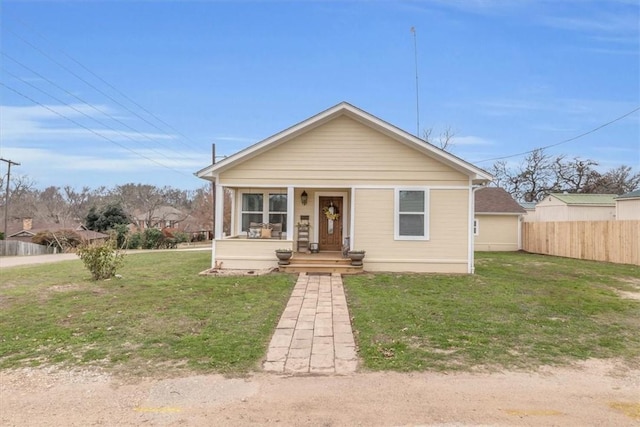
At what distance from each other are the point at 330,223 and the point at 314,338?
835cm

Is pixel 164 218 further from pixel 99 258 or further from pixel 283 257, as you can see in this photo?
pixel 283 257

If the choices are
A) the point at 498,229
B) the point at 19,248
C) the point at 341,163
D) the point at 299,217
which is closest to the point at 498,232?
the point at 498,229

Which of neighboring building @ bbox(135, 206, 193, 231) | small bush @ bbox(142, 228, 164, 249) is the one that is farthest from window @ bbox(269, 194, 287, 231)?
neighboring building @ bbox(135, 206, 193, 231)

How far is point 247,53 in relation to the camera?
17.3 metres

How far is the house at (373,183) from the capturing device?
11570mm

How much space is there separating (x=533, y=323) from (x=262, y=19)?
1295 cm

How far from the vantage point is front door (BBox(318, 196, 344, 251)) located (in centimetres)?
1341

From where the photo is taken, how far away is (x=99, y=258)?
973cm

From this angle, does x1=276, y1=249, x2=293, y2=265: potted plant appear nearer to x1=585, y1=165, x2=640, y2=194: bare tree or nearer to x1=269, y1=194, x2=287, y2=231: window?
x1=269, y1=194, x2=287, y2=231: window

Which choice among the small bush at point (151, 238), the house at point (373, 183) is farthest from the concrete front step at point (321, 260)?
the small bush at point (151, 238)

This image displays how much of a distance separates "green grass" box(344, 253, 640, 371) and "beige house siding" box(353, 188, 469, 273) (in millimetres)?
1093

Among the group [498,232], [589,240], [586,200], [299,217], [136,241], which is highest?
[586,200]

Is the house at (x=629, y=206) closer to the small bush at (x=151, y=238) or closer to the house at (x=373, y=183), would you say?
the house at (x=373, y=183)

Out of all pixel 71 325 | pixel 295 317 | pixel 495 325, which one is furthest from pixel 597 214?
pixel 71 325
